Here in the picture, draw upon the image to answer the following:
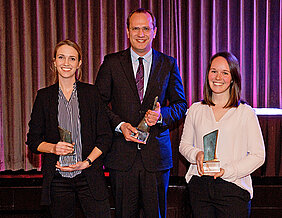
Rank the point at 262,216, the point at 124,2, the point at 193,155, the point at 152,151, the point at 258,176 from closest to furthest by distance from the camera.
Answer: the point at 193,155, the point at 152,151, the point at 262,216, the point at 258,176, the point at 124,2

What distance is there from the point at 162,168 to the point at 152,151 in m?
0.13

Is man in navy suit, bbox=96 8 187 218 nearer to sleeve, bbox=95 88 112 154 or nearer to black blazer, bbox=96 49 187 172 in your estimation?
black blazer, bbox=96 49 187 172

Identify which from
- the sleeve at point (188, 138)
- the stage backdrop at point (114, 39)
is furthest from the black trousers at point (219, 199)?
the stage backdrop at point (114, 39)

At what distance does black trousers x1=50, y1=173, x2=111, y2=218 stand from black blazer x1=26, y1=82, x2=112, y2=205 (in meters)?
0.04

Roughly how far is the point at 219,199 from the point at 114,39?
3.28 meters

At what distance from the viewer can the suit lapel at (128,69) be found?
2418 mm

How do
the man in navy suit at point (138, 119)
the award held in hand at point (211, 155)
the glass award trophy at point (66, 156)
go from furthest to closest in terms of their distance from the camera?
Answer: the man in navy suit at point (138, 119) < the glass award trophy at point (66, 156) < the award held in hand at point (211, 155)

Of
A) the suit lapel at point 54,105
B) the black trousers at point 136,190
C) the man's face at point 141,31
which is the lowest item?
the black trousers at point 136,190

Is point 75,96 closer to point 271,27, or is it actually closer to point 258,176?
point 258,176

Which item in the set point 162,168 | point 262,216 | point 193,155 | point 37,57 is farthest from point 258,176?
point 37,57

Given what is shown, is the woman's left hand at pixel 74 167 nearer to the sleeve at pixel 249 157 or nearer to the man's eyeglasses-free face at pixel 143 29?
the sleeve at pixel 249 157

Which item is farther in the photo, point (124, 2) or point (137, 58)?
point (124, 2)

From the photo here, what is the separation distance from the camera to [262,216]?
3373 millimetres

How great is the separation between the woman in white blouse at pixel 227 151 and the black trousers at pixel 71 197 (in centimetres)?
54
